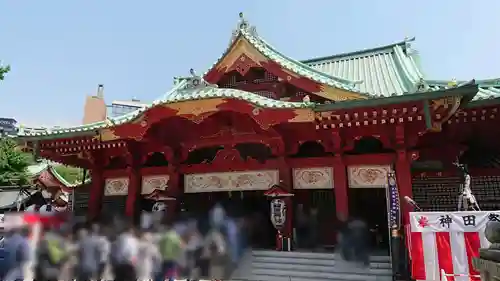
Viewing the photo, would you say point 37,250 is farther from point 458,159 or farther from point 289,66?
point 458,159

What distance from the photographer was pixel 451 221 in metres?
6.69

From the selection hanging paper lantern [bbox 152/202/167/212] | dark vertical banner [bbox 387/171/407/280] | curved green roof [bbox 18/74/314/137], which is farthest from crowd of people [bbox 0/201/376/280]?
curved green roof [bbox 18/74/314/137]

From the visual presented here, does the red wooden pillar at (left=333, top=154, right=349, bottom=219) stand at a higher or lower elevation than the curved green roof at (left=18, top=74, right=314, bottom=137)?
lower

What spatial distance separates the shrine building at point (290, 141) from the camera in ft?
28.2

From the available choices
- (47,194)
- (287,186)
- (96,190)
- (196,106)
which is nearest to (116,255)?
(196,106)

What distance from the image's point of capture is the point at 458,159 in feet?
30.6

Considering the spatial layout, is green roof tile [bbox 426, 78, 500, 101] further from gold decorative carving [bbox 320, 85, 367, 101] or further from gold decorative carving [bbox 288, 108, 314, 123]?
gold decorative carving [bbox 288, 108, 314, 123]

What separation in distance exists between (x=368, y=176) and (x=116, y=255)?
6.53 metres

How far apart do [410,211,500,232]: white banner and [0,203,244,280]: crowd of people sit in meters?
4.11

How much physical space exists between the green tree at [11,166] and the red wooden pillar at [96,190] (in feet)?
35.0

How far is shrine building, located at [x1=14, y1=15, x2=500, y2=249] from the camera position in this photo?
28.2 ft

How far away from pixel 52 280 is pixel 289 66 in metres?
8.18

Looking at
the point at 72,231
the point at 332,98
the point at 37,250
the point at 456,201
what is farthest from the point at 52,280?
the point at 456,201

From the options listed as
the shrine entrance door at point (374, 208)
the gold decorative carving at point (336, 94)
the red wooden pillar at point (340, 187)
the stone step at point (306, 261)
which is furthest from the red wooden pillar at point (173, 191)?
the shrine entrance door at point (374, 208)
